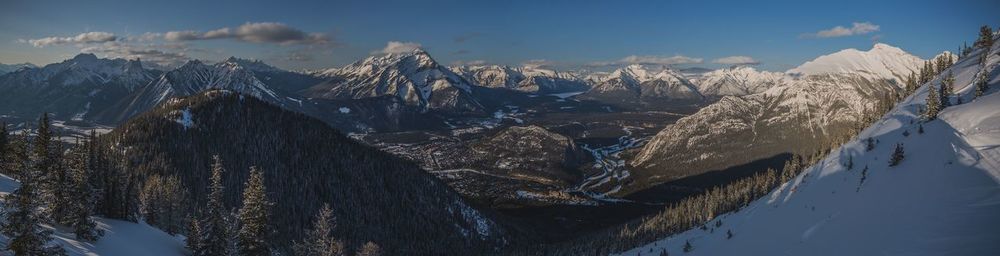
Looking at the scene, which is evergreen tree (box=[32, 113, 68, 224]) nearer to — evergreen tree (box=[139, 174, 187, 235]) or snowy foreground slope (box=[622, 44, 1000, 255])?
evergreen tree (box=[139, 174, 187, 235])

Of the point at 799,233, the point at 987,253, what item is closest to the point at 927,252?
the point at 987,253

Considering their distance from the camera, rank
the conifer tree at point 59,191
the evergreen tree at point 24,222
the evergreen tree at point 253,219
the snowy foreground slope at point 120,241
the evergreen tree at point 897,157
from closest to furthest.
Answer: the evergreen tree at point 24,222 < the snowy foreground slope at point 120,241 < the conifer tree at point 59,191 < the evergreen tree at point 253,219 < the evergreen tree at point 897,157

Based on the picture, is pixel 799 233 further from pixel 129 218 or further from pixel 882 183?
pixel 129 218

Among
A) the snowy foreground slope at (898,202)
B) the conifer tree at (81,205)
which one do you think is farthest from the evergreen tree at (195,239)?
the snowy foreground slope at (898,202)

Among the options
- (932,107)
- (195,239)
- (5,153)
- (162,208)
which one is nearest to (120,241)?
(195,239)

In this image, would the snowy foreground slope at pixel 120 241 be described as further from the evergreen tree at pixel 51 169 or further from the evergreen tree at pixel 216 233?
the evergreen tree at pixel 216 233

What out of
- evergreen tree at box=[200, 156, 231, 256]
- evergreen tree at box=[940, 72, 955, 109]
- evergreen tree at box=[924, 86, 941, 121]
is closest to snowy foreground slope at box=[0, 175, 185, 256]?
evergreen tree at box=[200, 156, 231, 256]
